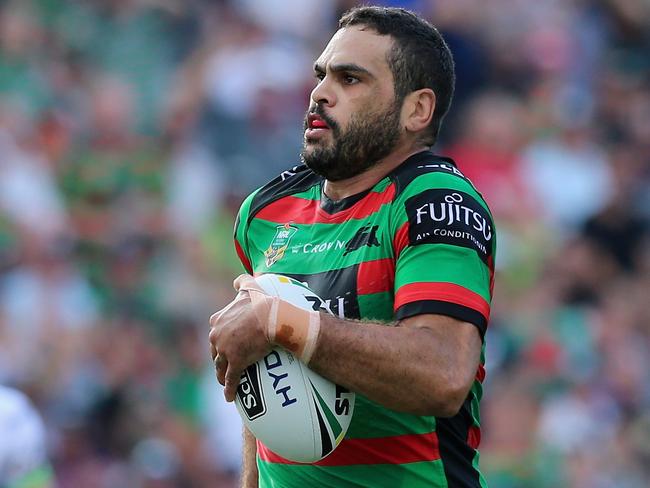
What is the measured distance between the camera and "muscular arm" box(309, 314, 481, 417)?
133 inches

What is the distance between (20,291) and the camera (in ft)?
29.0

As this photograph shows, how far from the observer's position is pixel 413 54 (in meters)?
3.92

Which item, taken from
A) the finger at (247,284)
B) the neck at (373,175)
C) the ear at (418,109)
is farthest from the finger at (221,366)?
the ear at (418,109)

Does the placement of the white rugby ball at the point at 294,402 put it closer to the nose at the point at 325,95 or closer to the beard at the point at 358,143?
the beard at the point at 358,143

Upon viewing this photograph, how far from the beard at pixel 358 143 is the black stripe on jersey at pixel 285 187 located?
31cm

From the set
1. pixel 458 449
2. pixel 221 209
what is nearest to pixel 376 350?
pixel 458 449

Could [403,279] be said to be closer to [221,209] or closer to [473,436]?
[473,436]

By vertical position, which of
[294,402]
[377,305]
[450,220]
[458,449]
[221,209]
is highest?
[450,220]

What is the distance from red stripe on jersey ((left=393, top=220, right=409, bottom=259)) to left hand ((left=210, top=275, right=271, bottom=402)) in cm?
45

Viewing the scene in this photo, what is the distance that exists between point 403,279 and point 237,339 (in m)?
0.49

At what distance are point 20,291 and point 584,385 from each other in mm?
4011

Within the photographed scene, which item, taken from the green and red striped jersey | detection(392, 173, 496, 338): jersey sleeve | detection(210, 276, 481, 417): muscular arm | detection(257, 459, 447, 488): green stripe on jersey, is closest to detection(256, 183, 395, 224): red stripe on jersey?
the green and red striped jersey

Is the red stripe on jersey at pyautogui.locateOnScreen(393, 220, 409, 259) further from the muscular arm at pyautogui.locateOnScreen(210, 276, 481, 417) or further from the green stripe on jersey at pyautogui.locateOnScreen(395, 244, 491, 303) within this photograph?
the muscular arm at pyautogui.locateOnScreen(210, 276, 481, 417)

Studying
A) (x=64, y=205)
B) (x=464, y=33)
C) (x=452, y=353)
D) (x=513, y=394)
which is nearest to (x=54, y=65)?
(x=64, y=205)
